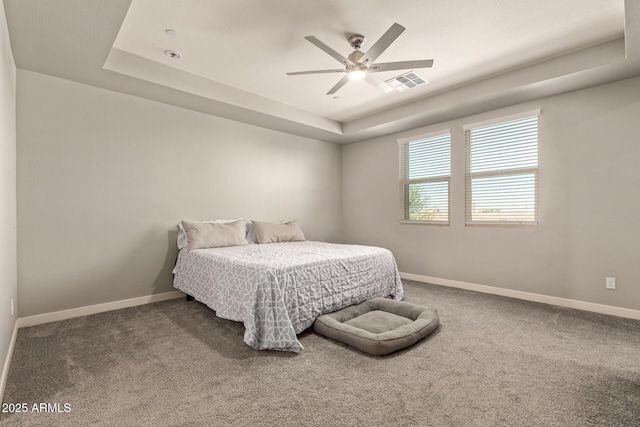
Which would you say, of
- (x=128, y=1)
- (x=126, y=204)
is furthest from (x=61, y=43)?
(x=126, y=204)

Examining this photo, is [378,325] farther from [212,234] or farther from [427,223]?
[427,223]

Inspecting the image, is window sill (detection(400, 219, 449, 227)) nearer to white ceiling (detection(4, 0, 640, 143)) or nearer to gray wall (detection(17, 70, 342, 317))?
white ceiling (detection(4, 0, 640, 143))

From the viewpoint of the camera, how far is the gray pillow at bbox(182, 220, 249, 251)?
3.64m

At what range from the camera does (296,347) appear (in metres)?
2.38

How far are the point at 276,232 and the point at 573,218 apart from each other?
3585 mm

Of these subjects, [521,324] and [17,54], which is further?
[521,324]

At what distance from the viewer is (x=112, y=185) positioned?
3.47 meters

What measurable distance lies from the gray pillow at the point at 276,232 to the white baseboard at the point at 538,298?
2.00 m

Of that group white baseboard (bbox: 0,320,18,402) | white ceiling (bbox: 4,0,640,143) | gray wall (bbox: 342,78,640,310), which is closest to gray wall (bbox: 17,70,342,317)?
white ceiling (bbox: 4,0,640,143)

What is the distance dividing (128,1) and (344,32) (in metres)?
1.65

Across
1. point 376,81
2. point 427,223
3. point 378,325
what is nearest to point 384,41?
point 376,81

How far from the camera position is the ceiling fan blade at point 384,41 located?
2.21 meters

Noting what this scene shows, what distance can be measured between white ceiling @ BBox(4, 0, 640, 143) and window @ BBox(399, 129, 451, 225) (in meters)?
0.65

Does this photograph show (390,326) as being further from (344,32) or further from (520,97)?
(520,97)
